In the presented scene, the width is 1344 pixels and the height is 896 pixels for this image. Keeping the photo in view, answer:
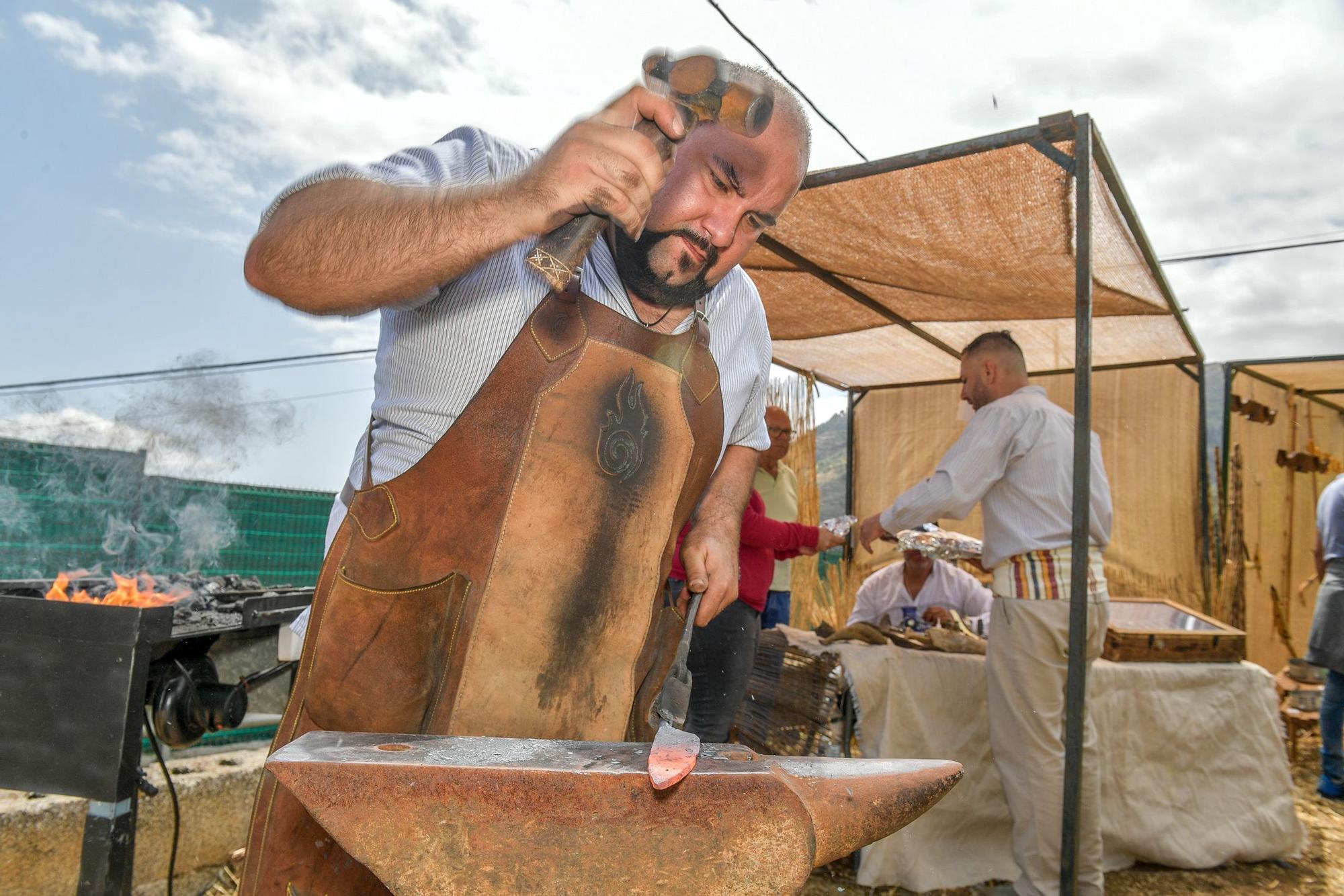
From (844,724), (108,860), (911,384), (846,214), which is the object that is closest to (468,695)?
(108,860)

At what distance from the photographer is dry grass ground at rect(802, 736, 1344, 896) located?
13.2ft

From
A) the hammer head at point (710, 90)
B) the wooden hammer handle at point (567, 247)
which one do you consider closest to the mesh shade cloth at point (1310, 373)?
the hammer head at point (710, 90)

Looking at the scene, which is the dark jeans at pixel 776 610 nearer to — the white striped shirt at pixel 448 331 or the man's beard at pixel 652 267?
the man's beard at pixel 652 267

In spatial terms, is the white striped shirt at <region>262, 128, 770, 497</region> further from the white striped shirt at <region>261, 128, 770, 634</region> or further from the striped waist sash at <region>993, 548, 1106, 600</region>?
the striped waist sash at <region>993, 548, 1106, 600</region>

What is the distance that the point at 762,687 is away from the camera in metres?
4.62

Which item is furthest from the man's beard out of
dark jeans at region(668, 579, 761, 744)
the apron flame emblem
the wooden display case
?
the wooden display case

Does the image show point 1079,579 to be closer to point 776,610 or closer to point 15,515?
point 776,610

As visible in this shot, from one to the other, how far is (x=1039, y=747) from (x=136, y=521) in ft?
18.8

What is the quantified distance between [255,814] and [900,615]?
4.94 meters

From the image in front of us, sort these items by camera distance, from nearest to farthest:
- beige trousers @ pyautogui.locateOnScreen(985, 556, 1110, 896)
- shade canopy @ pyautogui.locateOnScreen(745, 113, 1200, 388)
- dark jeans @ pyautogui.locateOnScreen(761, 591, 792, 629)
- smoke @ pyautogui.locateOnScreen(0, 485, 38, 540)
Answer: shade canopy @ pyautogui.locateOnScreen(745, 113, 1200, 388), beige trousers @ pyautogui.locateOnScreen(985, 556, 1110, 896), smoke @ pyautogui.locateOnScreen(0, 485, 38, 540), dark jeans @ pyautogui.locateOnScreen(761, 591, 792, 629)

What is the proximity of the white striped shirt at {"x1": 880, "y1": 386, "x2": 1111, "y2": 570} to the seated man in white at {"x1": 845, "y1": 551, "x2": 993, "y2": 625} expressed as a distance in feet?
5.39

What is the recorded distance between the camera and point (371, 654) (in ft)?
4.43

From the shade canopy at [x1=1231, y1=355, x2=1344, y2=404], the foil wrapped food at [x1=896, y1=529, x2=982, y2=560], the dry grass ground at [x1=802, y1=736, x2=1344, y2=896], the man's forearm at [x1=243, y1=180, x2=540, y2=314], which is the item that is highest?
the shade canopy at [x1=1231, y1=355, x2=1344, y2=404]

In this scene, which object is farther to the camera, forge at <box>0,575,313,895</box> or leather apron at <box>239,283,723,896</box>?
forge at <box>0,575,313,895</box>
